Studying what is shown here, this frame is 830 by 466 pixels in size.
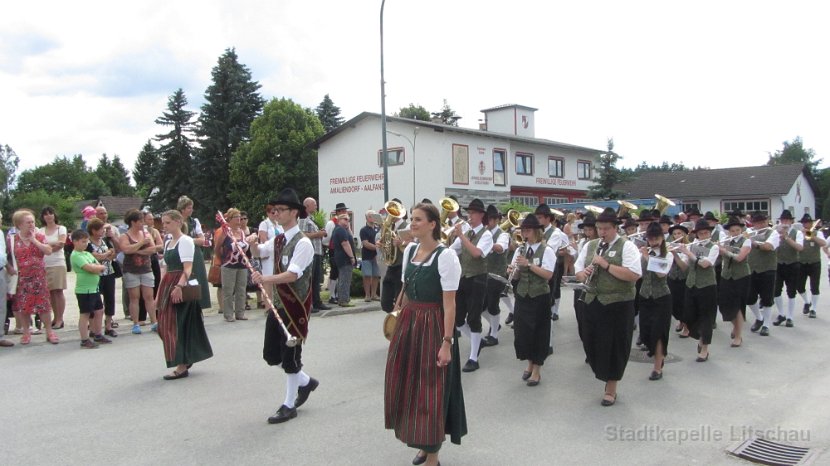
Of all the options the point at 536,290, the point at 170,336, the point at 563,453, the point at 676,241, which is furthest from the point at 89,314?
the point at 676,241

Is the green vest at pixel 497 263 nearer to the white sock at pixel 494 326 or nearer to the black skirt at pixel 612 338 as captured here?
the white sock at pixel 494 326

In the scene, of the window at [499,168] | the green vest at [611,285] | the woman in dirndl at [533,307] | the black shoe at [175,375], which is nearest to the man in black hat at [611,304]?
the green vest at [611,285]

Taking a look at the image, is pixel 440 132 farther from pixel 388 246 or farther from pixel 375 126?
pixel 388 246

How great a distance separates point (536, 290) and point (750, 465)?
9.07 ft

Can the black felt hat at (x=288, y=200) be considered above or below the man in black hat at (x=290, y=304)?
above

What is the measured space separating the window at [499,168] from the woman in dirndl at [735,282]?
27.6 meters

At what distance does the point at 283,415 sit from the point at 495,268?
443cm

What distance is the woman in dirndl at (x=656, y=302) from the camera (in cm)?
718

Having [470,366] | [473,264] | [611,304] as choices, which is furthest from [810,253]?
[470,366]

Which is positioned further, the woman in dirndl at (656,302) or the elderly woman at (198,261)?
the elderly woman at (198,261)

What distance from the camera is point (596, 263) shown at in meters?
6.11

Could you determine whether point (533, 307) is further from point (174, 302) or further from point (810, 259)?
point (810, 259)

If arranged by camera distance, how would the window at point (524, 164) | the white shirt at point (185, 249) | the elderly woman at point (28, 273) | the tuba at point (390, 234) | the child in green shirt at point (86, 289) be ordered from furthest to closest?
1. the window at point (524, 164)
2. the tuba at point (390, 234)
3. the elderly woman at point (28, 273)
4. the child in green shirt at point (86, 289)
5. the white shirt at point (185, 249)

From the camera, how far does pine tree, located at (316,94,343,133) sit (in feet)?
185
